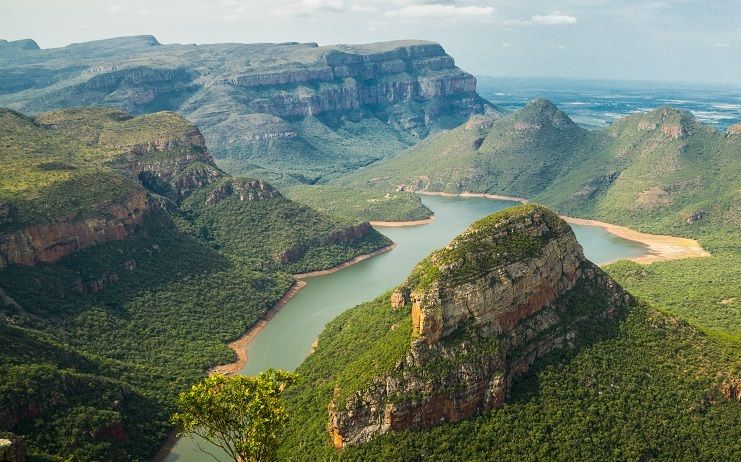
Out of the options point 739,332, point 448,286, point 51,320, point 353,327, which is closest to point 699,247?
point 739,332

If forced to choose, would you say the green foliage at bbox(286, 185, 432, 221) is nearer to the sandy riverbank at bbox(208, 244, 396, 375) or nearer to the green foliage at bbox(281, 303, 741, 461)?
the sandy riverbank at bbox(208, 244, 396, 375)

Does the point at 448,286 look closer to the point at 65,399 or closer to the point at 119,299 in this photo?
the point at 65,399

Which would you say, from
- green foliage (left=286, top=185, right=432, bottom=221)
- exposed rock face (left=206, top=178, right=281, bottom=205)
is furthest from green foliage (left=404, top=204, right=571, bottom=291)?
green foliage (left=286, top=185, right=432, bottom=221)


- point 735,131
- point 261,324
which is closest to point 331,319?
point 261,324

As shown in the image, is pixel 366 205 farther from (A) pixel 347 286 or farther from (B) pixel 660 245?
(B) pixel 660 245

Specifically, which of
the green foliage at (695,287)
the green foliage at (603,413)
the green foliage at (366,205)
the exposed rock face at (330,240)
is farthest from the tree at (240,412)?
the green foliage at (366,205)

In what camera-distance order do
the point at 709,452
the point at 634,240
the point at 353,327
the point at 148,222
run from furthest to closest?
1. the point at 634,240
2. the point at 148,222
3. the point at 353,327
4. the point at 709,452

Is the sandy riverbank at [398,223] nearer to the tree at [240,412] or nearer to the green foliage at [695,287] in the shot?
the green foliage at [695,287]
